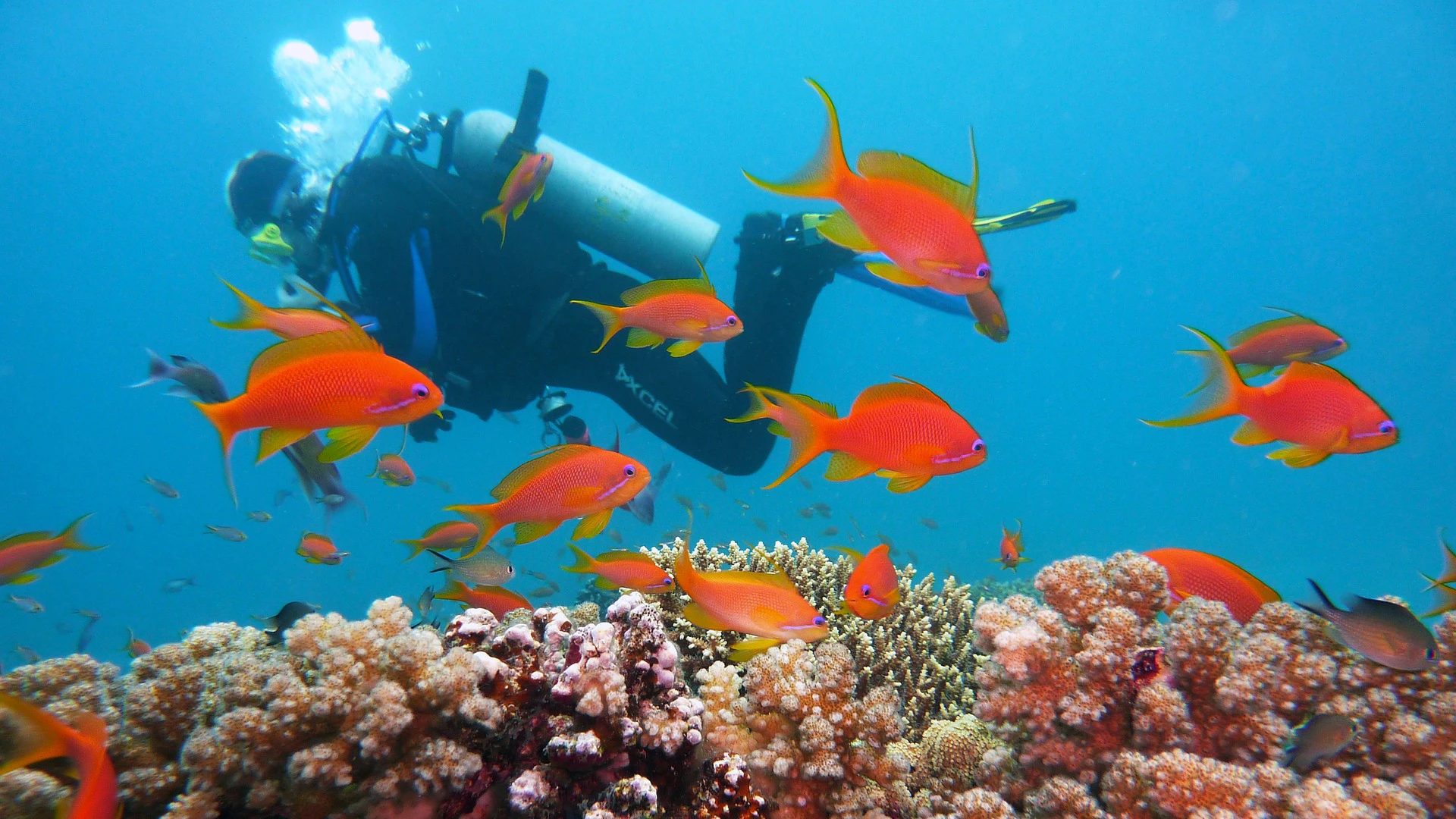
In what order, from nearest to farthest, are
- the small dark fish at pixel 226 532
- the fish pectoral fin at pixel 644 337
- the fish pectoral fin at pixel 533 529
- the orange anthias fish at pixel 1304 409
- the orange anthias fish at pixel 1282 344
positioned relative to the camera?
the orange anthias fish at pixel 1304 409 → the fish pectoral fin at pixel 533 529 → the orange anthias fish at pixel 1282 344 → the fish pectoral fin at pixel 644 337 → the small dark fish at pixel 226 532

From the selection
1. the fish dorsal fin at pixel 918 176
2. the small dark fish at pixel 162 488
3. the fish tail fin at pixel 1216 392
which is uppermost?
the small dark fish at pixel 162 488

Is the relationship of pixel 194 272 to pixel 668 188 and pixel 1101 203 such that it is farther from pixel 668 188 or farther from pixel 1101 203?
pixel 1101 203

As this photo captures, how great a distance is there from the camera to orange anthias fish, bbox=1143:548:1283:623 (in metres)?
2.72

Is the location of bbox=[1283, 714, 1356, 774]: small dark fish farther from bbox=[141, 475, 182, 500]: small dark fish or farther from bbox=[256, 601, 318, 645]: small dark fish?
bbox=[141, 475, 182, 500]: small dark fish

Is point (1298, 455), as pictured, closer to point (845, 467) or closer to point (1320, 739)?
point (1320, 739)

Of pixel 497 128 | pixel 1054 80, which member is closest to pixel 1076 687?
pixel 497 128

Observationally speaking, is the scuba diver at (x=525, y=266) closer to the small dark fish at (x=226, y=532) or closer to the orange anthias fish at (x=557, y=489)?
the orange anthias fish at (x=557, y=489)

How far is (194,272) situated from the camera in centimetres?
12456

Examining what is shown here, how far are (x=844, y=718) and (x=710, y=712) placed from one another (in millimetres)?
547

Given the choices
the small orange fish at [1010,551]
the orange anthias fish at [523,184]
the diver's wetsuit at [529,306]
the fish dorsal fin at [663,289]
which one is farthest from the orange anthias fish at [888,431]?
the diver's wetsuit at [529,306]

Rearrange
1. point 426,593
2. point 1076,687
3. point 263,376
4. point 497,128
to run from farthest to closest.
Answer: point 497,128 < point 426,593 < point 1076,687 < point 263,376

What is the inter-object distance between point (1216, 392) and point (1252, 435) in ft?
0.96

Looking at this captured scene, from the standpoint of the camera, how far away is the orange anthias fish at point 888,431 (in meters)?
2.47

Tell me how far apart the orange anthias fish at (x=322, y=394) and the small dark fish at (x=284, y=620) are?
1104mm
